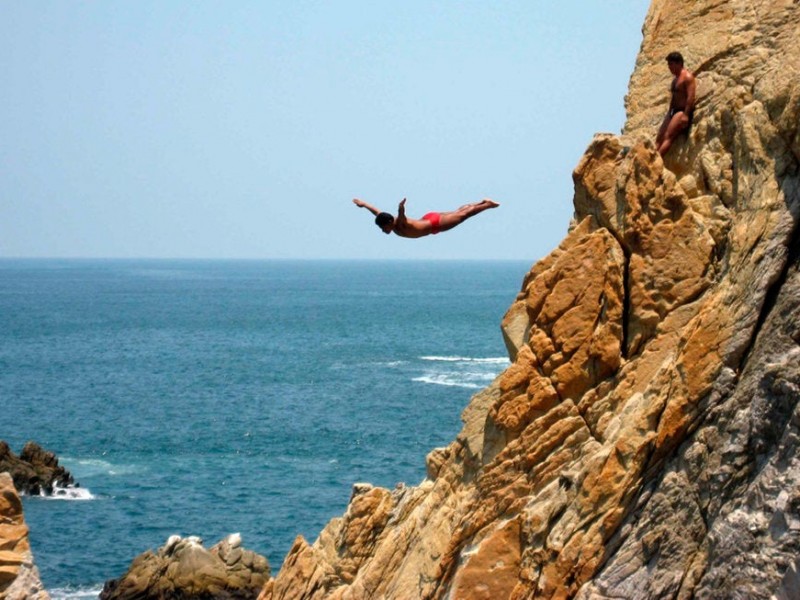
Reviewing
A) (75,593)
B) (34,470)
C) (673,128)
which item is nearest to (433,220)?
(673,128)

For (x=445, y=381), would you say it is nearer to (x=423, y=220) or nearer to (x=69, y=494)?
(x=69, y=494)

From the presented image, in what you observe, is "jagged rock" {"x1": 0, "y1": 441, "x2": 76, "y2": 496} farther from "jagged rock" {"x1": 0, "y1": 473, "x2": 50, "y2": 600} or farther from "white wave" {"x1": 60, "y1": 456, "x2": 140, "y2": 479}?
"jagged rock" {"x1": 0, "y1": 473, "x2": 50, "y2": 600}

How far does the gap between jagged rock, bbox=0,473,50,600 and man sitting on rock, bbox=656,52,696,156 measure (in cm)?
1564

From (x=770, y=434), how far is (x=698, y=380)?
1.32 metres

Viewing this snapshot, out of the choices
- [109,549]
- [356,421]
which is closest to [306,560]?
[109,549]

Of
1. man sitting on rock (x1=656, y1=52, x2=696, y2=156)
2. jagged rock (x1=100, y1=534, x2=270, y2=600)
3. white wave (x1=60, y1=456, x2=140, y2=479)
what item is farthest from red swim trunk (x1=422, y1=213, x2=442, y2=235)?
white wave (x1=60, y1=456, x2=140, y2=479)

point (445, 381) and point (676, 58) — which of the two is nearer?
point (676, 58)

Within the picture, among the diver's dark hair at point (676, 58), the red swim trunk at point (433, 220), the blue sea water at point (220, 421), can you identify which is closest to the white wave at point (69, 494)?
the blue sea water at point (220, 421)

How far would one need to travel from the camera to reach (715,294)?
571 inches

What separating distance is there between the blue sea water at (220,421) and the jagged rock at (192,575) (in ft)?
8.62

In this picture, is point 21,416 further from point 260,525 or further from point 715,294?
point 715,294

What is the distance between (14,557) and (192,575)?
16968 mm

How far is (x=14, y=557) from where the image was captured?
2412cm

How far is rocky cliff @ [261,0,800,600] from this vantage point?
1316 centimetres
